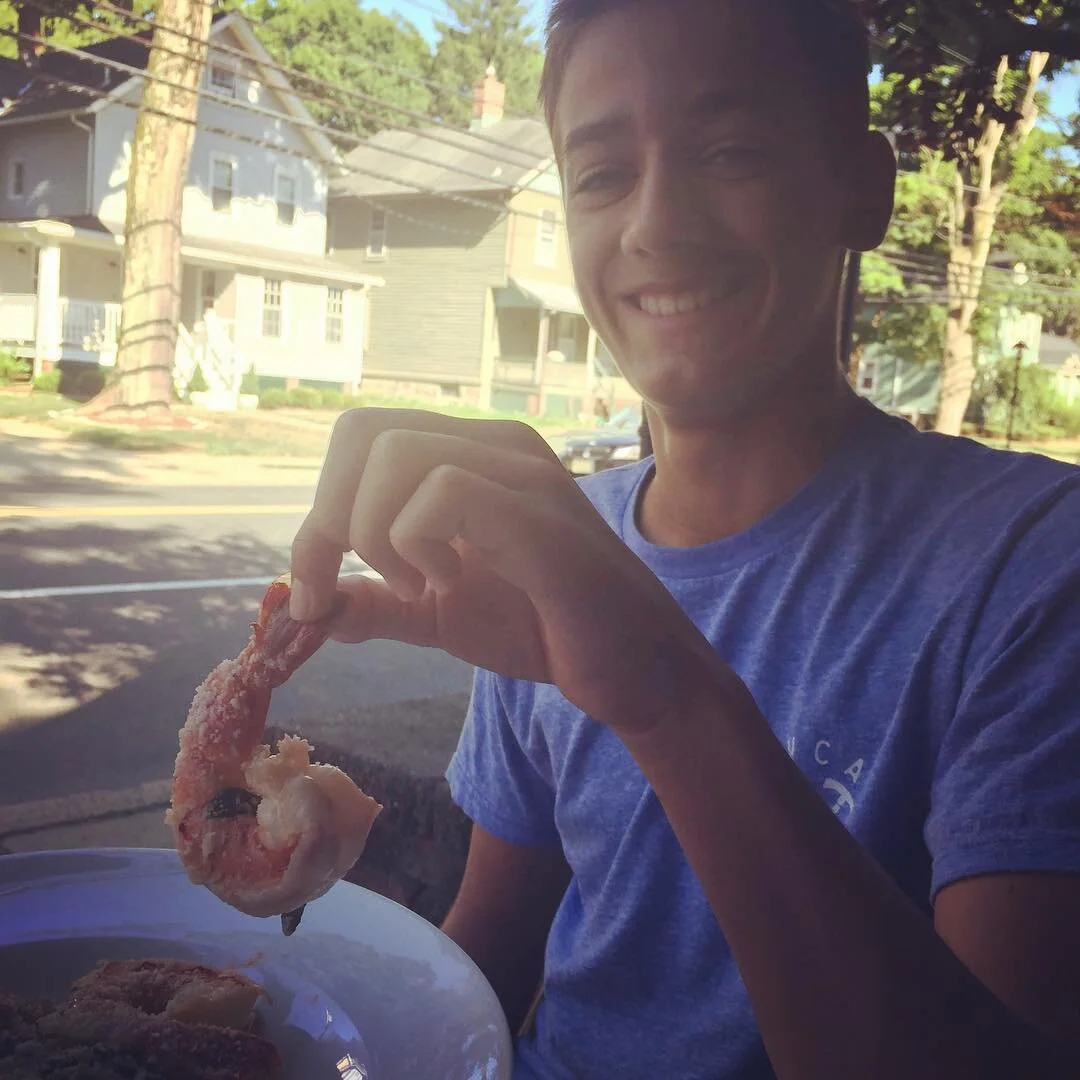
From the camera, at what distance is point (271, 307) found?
298 centimetres

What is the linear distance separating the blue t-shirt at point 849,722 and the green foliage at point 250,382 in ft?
4.16

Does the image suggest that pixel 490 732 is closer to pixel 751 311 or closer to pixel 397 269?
pixel 751 311

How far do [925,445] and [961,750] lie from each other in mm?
411

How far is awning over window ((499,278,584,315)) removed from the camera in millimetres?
5180

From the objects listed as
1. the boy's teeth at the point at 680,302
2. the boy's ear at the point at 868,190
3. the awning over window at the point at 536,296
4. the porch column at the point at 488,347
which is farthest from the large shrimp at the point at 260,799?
the awning over window at the point at 536,296

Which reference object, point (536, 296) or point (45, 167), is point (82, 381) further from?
point (536, 296)

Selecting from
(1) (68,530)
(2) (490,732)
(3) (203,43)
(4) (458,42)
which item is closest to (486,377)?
(4) (458,42)

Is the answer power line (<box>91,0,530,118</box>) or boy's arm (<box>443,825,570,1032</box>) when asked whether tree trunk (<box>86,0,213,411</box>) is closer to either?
power line (<box>91,0,530,118</box>)

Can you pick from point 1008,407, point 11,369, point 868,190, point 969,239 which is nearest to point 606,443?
point 11,369

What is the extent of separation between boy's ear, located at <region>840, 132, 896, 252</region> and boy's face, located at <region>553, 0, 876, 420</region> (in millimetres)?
39

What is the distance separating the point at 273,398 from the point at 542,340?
4.78 feet

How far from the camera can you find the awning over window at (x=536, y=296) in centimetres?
518

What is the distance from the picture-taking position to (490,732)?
1365 mm

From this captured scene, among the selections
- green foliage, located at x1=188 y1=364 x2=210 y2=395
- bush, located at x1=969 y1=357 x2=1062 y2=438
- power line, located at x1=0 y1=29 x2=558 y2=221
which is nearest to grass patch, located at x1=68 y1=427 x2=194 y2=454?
green foliage, located at x1=188 y1=364 x2=210 y2=395
